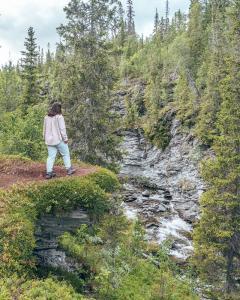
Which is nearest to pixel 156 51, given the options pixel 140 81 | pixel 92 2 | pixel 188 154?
pixel 140 81

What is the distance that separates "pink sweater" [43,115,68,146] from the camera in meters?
12.7

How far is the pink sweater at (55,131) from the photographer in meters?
12.7

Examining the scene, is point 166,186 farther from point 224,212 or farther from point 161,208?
point 224,212

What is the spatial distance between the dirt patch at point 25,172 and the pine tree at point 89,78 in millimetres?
9212

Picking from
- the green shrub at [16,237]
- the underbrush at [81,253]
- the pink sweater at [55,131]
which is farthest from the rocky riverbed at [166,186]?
the green shrub at [16,237]

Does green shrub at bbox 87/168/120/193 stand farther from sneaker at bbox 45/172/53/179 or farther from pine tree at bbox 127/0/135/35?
pine tree at bbox 127/0/135/35

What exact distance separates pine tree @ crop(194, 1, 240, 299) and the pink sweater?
9.58m

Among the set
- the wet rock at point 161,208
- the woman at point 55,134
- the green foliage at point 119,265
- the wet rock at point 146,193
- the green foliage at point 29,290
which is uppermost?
the woman at point 55,134

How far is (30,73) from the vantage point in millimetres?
41906

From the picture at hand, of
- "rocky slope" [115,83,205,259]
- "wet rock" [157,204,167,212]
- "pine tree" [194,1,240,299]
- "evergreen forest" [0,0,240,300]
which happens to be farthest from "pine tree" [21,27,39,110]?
"pine tree" [194,1,240,299]

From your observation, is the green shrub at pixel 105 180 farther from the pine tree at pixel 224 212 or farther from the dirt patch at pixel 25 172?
the pine tree at pixel 224 212

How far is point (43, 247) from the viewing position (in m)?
11.5

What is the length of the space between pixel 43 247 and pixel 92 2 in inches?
685

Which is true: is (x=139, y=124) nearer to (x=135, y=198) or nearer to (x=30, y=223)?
(x=135, y=198)
